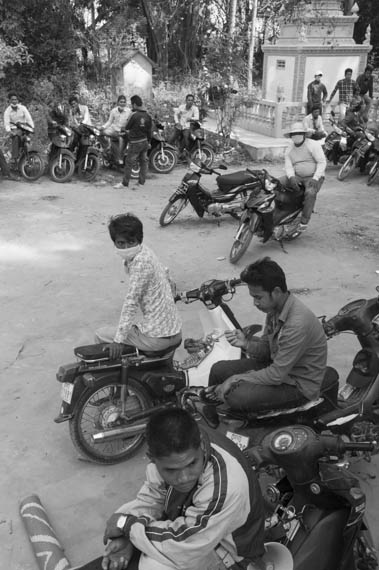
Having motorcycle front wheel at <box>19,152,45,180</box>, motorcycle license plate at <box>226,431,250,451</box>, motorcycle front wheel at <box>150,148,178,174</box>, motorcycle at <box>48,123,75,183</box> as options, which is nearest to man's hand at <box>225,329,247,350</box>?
motorcycle license plate at <box>226,431,250,451</box>

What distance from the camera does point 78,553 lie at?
281cm

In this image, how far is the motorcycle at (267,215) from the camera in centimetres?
666

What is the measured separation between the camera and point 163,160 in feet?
37.1

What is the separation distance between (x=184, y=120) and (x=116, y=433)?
9.77m

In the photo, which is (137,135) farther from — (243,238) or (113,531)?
(113,531)

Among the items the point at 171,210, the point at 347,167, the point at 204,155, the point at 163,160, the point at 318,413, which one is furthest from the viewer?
the point at 204,155

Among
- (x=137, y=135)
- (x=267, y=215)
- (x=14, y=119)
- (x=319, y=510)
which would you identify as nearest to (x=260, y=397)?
(x=319, y=510)

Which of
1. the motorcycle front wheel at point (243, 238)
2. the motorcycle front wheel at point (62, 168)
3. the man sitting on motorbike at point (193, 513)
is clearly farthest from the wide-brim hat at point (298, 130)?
the man sitting on motorbike at point (193, 513)

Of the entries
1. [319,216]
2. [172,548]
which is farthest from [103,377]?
[319,216]

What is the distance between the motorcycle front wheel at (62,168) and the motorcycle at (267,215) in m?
4.26

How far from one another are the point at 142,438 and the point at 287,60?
51.2 feet

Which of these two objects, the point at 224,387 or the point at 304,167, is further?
the point at 304,167

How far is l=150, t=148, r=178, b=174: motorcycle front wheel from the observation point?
11234 millimetres

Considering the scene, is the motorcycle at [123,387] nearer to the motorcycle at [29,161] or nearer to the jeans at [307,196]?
the jeans at [307,196]
